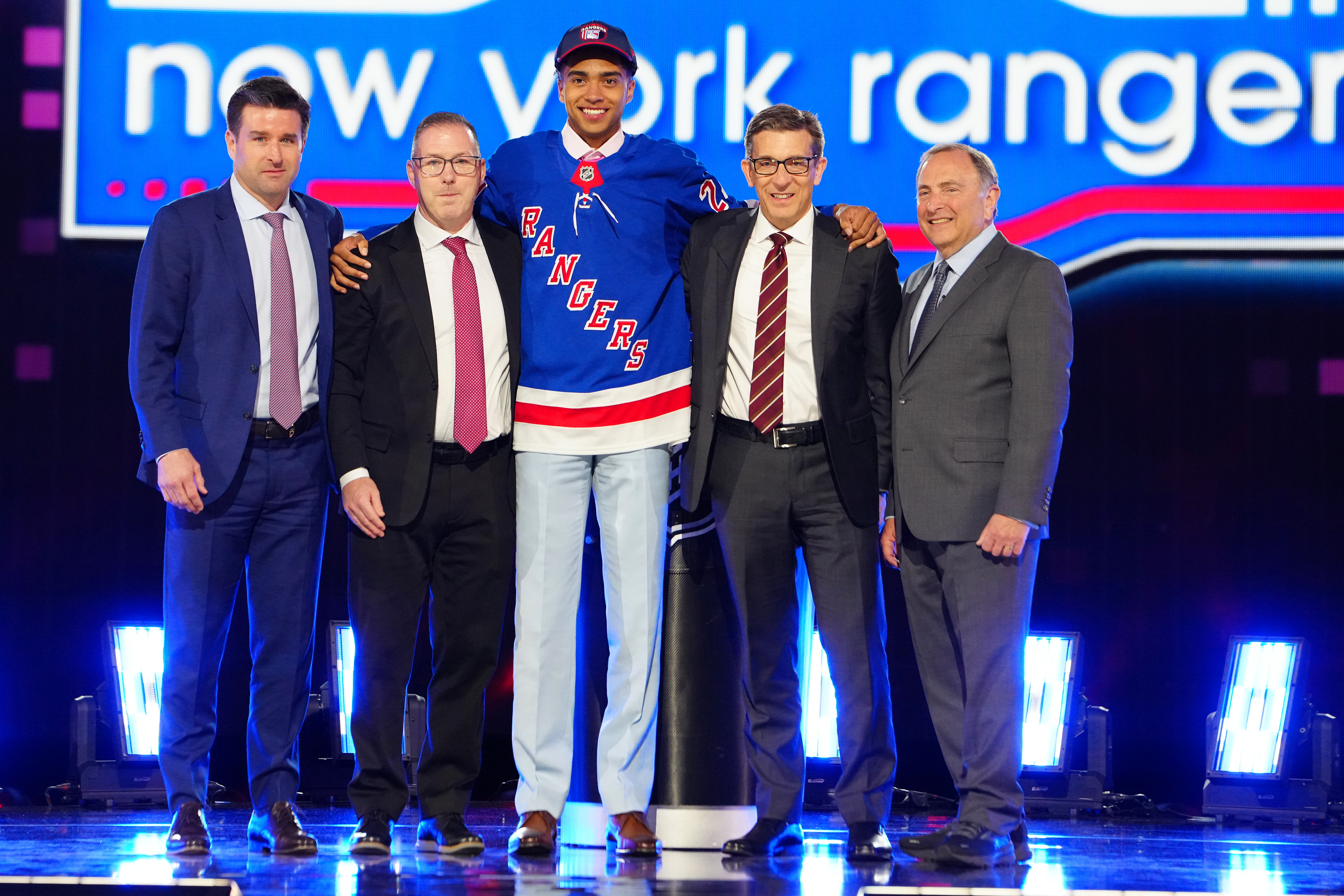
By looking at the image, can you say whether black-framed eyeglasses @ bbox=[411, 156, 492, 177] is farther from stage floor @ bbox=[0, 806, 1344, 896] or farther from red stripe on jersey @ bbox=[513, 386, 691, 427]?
stage floor @ bbox=[0, 806, 1344, 896]

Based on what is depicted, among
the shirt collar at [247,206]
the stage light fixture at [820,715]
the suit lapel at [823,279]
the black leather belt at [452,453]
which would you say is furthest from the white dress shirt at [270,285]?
the stage light fixture at [820,715]

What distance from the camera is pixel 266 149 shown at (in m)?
3.34

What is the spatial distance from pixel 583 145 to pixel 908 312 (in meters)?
0.93

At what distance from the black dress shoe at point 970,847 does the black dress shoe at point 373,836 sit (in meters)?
1.30

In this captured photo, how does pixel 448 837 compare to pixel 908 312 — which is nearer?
pixel 448 837

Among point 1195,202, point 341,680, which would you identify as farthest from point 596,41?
point 1195,202

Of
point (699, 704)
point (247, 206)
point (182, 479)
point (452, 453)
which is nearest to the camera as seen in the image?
point (182, 479)

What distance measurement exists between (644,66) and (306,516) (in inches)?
90.1

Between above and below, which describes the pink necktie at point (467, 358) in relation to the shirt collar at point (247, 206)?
below

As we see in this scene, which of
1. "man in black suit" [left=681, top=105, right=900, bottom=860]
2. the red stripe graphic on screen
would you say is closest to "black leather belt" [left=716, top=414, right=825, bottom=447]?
"man in black suit" [left=681, top=105, right=900, bottom=860]

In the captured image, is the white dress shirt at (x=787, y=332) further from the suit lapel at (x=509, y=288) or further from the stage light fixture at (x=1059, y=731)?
the stage light fixture at (x=1059, y=731)

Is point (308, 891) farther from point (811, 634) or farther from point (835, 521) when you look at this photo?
point (811, 634)

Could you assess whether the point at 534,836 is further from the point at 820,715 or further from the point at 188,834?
the point at 820,715

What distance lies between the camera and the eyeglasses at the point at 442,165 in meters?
3.29
